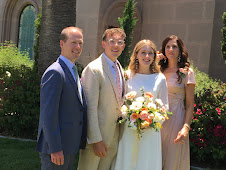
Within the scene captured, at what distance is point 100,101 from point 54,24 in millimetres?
4277

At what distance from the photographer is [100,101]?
3172 millimetres

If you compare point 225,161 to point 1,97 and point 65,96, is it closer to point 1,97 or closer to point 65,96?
point 65,96

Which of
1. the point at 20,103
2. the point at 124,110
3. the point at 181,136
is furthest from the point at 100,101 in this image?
the point at 20,103

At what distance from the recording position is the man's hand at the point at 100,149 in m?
3.07

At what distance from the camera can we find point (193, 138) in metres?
5.47

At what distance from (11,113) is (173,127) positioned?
4.57m

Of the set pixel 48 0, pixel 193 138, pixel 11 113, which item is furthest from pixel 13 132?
pixel 193 138

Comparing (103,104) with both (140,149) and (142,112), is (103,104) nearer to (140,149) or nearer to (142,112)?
(142,112)

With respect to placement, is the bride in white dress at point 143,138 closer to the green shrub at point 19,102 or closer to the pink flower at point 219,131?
the pink flower at point 219,131

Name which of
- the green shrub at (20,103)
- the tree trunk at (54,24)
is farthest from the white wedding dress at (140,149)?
the tree trunk at (54,24)

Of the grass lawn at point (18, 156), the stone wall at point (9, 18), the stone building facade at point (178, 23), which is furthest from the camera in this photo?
the stone wall at point (9, 18)

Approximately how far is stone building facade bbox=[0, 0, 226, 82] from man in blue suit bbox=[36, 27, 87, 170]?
793cm

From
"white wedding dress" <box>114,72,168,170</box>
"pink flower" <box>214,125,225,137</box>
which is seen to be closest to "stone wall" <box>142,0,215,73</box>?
"pink flower" <box>214,125,225,137</box>

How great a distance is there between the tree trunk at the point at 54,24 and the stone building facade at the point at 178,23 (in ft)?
12.8
